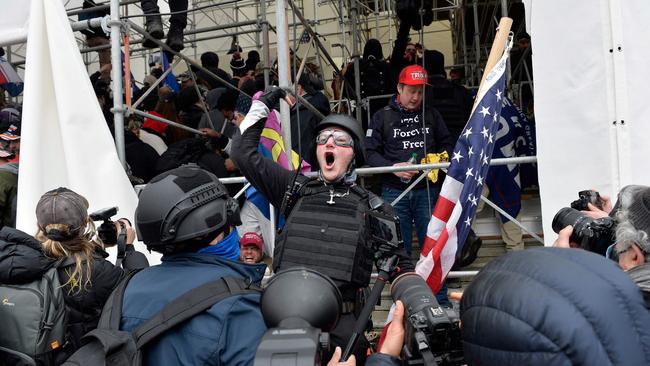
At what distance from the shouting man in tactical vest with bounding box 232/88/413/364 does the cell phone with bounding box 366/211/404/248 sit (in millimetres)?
88

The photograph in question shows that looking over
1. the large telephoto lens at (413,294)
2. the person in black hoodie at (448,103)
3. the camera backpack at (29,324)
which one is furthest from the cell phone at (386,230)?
the person in black hoodie at (448,103)

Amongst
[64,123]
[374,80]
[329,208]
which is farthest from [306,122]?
[329,208]

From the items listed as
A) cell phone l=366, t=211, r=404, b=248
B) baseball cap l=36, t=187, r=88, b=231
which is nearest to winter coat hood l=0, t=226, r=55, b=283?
baseball cap l=36, t=187, r=88, b=231

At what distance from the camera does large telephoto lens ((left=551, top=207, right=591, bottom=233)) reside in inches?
73.5

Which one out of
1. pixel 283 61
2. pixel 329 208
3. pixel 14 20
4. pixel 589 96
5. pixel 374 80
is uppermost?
pixel 14 20

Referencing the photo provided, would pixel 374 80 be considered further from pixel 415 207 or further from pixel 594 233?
pixel 594 233

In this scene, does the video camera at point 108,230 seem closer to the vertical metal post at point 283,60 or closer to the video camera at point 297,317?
the vertical metal post at point 283,60

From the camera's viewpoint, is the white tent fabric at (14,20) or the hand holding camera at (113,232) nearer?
the hand holding camera at (113,232)

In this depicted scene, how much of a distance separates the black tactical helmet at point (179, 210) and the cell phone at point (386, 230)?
0.72 meters

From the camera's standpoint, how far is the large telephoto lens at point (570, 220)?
1868mm

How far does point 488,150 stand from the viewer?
117 inches

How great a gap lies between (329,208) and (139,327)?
3.75 ft

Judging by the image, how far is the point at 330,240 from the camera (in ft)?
7.53

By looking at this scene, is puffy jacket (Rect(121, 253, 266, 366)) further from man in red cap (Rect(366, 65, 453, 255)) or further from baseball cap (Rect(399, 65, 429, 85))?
baseball cap (Rect(399, 65, 429, 85))
